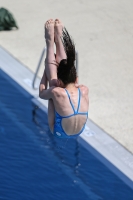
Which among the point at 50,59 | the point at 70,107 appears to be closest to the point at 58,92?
the point at 70,107

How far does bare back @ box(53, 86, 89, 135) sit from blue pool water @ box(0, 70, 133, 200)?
1.86 m

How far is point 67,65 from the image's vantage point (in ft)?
19.2

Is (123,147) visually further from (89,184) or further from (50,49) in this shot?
(50,49)

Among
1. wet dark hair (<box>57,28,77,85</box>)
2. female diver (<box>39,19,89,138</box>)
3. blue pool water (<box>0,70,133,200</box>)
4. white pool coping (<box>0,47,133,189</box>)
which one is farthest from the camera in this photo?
white pool coping (<box>0,47,133,189</box>)

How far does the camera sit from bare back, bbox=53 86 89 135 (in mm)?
6074

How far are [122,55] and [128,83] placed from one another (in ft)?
4.47

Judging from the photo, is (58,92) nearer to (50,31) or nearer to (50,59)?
(50,59)

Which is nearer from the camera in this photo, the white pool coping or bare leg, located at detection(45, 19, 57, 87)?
bare leg, located at detection(45, 19, 57, 87)

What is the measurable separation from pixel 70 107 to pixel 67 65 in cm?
54

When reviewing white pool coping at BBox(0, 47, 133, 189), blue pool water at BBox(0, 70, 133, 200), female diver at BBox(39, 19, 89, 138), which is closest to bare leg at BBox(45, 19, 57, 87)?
female diver at BBox(39, 19, 89, 138)

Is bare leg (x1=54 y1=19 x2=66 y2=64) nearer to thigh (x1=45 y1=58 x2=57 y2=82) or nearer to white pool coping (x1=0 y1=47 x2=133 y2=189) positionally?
thigh (x1=45 y1=58 x2=57 y2=82)

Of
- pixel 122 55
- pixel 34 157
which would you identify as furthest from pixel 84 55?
pixel 34 157

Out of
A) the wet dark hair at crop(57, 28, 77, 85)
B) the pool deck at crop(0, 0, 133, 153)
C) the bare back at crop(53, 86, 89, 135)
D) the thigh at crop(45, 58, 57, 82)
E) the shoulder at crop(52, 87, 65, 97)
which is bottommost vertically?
the pool deck at crop(0, 0, 133, 153)

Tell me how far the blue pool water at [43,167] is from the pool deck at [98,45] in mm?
Answer: 886
